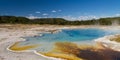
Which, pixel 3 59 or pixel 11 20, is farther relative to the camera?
pixel 11 20

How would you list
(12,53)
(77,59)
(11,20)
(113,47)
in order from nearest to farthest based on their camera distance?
(77,59), (12,53), (113,47), (11,20)

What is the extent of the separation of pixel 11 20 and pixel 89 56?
282 feet

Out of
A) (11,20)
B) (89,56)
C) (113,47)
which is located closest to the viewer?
(89,56)

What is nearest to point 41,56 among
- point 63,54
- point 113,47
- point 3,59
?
point 63,54

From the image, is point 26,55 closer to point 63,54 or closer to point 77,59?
point 63,54

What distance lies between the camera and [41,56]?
23.3 metres

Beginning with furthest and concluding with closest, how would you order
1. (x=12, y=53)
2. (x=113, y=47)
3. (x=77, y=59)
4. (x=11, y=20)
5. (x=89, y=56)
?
(x=11, y=20) → (x=113, y=47) → (x=12, y=53) → (x=89, y=56) → (x=77, y=59)

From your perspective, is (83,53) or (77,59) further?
(83,53)

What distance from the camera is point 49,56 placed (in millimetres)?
23156

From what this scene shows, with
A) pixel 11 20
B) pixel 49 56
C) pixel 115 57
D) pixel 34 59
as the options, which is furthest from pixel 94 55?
pixel 11 20

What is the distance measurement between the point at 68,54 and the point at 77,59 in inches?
98.0

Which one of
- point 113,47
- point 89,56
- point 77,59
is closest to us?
point 77,59

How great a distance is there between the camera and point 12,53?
25.3 m

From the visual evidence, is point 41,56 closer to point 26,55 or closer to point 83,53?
point 26,55
